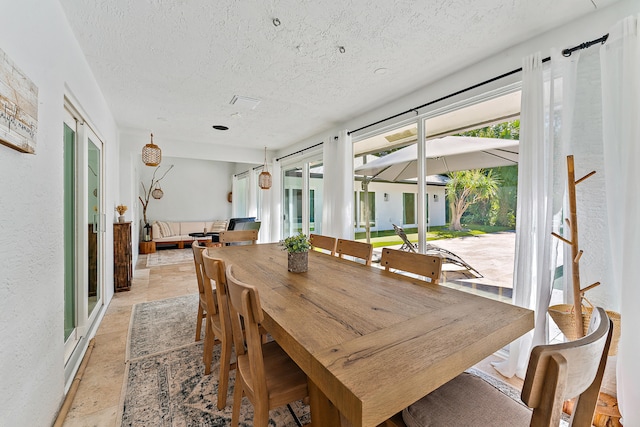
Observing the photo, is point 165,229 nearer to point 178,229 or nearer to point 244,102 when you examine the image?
point 178,229

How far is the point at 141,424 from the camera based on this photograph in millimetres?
1460

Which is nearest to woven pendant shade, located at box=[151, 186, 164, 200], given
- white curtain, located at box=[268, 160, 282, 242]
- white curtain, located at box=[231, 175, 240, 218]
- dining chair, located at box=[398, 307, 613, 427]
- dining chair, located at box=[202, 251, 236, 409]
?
white curtain, located at box=[231, 175, 240, 218]

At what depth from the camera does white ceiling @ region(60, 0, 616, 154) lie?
5.75 ft

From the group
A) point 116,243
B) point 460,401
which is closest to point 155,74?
point 116,243

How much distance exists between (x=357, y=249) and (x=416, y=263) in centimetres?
61

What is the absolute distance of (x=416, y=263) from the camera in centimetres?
166

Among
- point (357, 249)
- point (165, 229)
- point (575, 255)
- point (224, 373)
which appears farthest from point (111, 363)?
point (165, 229)

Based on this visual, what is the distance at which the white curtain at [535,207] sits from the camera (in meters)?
1.84

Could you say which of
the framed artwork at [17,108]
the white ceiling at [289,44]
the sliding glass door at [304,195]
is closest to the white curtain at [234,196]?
the sliding glass door at [304,195]

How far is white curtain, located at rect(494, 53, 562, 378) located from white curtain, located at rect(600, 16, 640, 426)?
0.27 meters

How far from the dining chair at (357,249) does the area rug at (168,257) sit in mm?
4502

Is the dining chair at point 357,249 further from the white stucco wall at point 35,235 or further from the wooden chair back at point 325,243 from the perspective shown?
the white stucco wall at point 35,235

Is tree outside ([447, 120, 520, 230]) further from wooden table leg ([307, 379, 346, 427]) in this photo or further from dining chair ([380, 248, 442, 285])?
wooden table leg ([307, 379, 346, 427])

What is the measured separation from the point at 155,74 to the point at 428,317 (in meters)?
3.14
